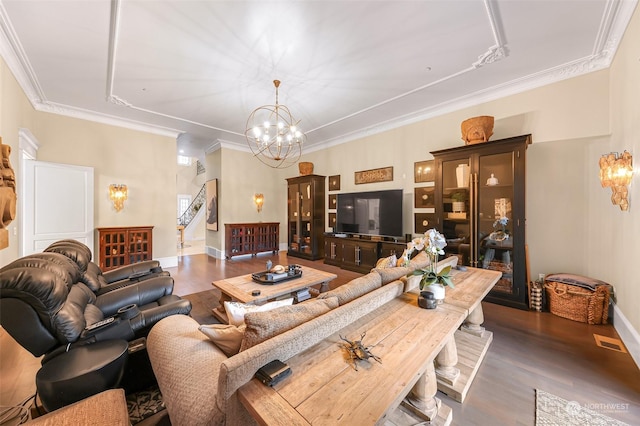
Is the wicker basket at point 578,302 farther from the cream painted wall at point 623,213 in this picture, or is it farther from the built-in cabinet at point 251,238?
the built-in cabinet at point 251,238

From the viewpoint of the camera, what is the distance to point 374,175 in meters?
5.42

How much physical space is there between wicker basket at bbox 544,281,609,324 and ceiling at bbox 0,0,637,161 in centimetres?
282

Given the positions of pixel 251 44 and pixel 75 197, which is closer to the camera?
pixel 251 44

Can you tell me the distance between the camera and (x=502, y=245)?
3400 mm

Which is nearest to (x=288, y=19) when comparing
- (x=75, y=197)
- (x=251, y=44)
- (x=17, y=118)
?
(x=251, y=44)

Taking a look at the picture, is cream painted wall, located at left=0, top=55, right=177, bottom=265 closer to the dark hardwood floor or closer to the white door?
the white door

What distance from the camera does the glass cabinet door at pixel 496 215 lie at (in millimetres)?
3327

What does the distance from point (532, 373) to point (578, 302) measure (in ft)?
5.20

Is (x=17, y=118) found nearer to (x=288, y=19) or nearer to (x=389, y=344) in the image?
(x=288, y=19)

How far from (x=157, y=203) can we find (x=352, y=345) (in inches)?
238

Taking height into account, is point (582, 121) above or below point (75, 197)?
above

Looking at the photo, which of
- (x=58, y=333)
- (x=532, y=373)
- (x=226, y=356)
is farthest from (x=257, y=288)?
(x=532, y=373)

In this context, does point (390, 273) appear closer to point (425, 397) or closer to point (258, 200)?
point (425, 397)

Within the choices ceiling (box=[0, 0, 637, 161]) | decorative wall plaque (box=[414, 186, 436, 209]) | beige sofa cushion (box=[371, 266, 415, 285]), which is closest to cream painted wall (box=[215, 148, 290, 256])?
ceiling (box=[0, 0, 637, 161])
